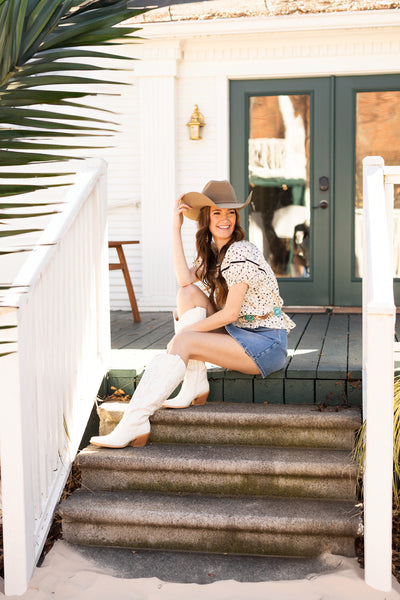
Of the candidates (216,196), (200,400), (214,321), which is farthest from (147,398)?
(216,196)

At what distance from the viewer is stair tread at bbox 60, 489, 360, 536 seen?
2.84 meters

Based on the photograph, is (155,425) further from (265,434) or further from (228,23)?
(228,23)

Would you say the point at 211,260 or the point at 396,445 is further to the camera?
the point at 211,260

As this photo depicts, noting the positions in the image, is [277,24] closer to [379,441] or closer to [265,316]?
[265,316]

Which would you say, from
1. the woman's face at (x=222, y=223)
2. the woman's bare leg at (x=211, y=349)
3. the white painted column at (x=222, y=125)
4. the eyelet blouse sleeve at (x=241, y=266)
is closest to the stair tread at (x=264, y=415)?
the woman's bare leg at (x=211, y=349)

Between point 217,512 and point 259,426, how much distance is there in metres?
0.53

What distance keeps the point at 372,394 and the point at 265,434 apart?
935 millimetres

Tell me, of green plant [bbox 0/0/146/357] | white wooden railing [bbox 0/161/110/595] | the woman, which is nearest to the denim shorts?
the woman

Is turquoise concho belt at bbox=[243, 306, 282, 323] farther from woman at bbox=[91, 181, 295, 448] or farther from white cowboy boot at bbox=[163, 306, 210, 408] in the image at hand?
white cowboy boot at bbox=[163, 306, 210, 408]

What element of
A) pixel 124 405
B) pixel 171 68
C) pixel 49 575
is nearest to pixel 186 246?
pixel 171 68

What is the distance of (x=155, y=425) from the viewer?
3.41 metres

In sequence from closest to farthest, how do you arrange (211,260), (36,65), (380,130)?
1. (36,65)
2. (211,260)
3. (380,130)

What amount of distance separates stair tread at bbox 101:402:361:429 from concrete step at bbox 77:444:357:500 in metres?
0.13

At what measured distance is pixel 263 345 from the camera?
3.41 metres
